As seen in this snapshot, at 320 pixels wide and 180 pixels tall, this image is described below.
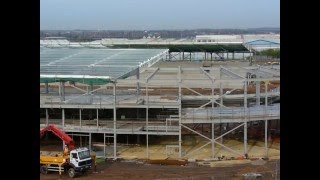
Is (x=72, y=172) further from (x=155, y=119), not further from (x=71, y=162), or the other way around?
(x=155, y=119)

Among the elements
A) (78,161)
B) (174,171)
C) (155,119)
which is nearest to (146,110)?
(155,119)

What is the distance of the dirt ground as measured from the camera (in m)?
14.0

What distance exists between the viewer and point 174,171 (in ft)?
48.3

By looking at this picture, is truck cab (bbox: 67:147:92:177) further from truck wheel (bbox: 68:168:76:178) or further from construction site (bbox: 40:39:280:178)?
construction site (bbox: 40:39:280:178)

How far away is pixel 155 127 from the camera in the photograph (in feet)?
57.1

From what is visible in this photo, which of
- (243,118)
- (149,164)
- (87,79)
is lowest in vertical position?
(149,164)

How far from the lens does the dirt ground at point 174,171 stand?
1404 cm

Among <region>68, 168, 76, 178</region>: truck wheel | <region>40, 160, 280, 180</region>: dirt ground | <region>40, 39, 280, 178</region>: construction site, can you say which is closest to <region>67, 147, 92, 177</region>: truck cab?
<region>68, 168, 76, 178</region>: truck wheel

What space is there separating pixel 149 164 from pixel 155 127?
6.69ft

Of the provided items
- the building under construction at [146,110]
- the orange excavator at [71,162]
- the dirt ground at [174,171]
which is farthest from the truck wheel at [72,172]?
the building under construction at [146,110]

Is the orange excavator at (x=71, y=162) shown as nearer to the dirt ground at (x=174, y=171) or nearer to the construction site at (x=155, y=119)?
the dirt ground at (x=174, y=171)
